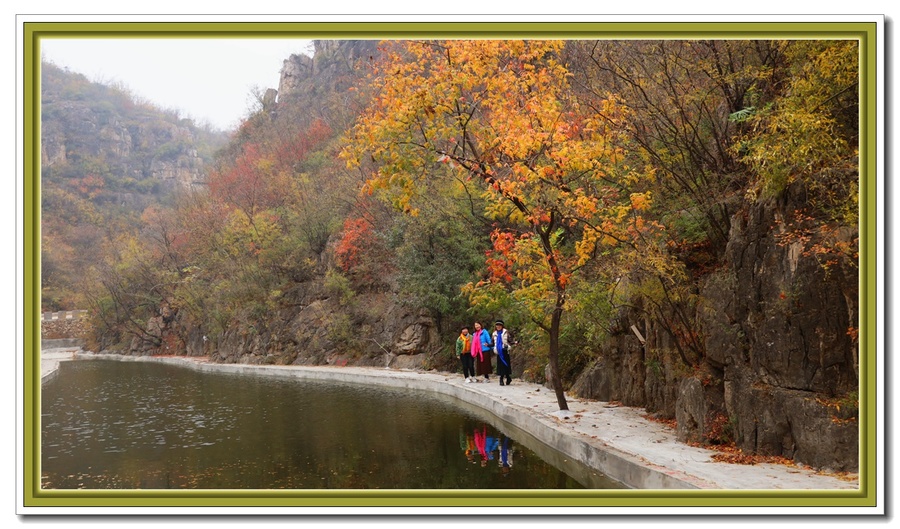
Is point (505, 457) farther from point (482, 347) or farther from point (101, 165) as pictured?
point (101, 165)

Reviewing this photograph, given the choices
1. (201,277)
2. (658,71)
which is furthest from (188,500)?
(201,277)

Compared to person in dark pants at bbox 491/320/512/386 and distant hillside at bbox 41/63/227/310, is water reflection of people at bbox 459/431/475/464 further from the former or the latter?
distant hillside at bbox 41/63/227/310

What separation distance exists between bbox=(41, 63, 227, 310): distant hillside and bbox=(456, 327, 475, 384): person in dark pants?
40.9 metres

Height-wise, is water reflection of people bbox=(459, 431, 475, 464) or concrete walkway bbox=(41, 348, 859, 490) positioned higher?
concrete walkway bbox=(41, 348, 859, 490)

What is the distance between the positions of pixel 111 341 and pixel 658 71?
174 feet

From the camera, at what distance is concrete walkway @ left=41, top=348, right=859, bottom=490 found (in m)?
8.00

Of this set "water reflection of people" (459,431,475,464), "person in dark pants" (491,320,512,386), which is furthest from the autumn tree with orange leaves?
"person in dark pants" (491,320,512,386)

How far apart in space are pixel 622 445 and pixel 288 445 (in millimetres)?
6011

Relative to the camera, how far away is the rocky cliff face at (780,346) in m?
8.45

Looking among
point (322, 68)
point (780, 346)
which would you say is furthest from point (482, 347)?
point (322, 68)

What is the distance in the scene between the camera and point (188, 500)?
24.1 ft

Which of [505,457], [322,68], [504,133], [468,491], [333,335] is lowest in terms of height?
[333,335]

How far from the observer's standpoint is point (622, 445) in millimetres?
10227
